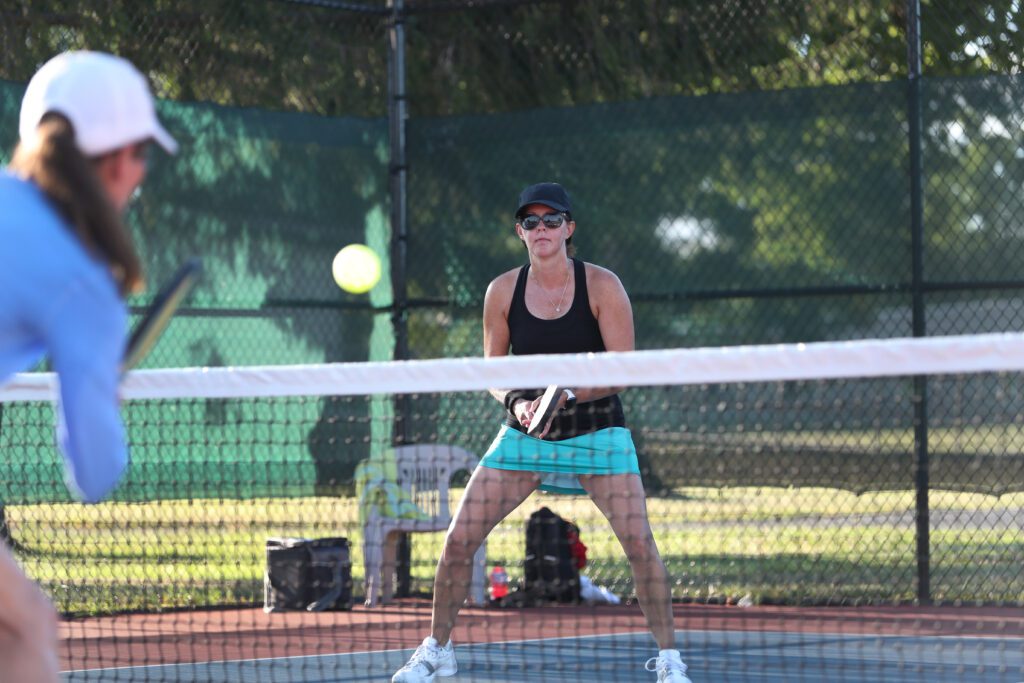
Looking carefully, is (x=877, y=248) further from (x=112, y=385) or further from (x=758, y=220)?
(x=112, y=385)

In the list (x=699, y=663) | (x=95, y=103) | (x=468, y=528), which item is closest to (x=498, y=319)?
(x=468, y=528)

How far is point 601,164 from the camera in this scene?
25.5ft

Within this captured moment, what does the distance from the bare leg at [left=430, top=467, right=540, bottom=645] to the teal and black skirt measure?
1.8 inches

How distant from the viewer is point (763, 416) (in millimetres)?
7426

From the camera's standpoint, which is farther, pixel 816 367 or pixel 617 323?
pixel 617 323

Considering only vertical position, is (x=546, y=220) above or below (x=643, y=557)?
above

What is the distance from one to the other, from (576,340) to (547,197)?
1.60 ft

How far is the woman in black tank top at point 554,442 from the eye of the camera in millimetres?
4910

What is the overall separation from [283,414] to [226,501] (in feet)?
1.80

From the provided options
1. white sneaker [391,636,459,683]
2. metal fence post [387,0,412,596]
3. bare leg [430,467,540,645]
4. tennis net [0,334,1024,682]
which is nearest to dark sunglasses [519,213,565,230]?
bare leg [430,467,540,645]

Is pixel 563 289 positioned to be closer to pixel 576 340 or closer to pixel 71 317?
pixel 576 340

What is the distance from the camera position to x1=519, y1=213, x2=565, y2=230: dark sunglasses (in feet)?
17.1

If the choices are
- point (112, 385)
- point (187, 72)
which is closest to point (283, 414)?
point (187, 72)

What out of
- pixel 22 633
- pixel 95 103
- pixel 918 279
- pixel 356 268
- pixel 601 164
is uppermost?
pixel 601 164
